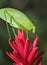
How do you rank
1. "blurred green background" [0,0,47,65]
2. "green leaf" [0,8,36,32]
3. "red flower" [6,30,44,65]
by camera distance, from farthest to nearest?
"blurred green background" [0,0,47,65] → "green leaf" [0,8,36,32] → "red flower" [6,30,44,65]

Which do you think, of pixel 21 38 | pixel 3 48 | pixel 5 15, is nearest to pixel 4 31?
pixel 3 48

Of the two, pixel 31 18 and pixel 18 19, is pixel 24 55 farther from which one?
pixel 31 18

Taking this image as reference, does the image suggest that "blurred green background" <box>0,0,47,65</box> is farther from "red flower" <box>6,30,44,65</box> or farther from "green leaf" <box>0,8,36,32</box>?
"red flower" <box>6,30,44,65</box>

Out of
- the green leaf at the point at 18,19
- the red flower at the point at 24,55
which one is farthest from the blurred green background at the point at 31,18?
the red flower at the point at 24,55

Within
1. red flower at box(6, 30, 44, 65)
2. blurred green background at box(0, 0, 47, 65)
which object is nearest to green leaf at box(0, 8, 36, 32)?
red flower at box(6, 30, 44, 65)

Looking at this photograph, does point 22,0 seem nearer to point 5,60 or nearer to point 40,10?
point 40,10

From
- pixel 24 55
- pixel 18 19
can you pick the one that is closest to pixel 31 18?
pixel 18 19
